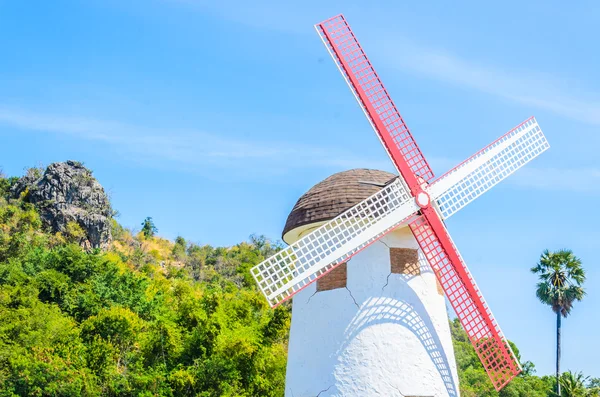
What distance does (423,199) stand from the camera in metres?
12.0

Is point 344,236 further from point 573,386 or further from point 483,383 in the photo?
point 483,383

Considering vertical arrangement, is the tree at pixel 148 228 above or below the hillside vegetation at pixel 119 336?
above

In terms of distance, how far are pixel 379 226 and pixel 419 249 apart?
3.29 ft

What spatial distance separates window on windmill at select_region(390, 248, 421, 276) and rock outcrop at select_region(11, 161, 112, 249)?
129 ft

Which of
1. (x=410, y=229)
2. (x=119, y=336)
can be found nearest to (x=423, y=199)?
(x=410, y=229)

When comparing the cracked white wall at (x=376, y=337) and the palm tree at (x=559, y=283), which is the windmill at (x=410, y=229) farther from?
the palm tree at (x=559, y=283)

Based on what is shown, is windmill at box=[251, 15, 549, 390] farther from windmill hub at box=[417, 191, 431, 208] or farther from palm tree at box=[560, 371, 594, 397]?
palm tree at box=[560, 371, 594, 397]

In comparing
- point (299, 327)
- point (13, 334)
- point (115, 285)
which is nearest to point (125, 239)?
point (115, 285)

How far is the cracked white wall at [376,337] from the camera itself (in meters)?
11.1

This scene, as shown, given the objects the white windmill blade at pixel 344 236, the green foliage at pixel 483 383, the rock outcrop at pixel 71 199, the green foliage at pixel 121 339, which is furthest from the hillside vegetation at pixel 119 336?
the white windmill blade at pixel 344 236

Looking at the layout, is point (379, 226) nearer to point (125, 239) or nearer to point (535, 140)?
point (535, 140)

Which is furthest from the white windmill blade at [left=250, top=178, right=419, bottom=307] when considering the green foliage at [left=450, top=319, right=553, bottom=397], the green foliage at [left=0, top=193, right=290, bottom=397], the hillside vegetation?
the green foliage at [left=450, top=319, right=553, bottom=397]

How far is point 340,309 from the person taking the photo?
37.6ft

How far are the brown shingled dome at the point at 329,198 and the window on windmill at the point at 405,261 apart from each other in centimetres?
113
